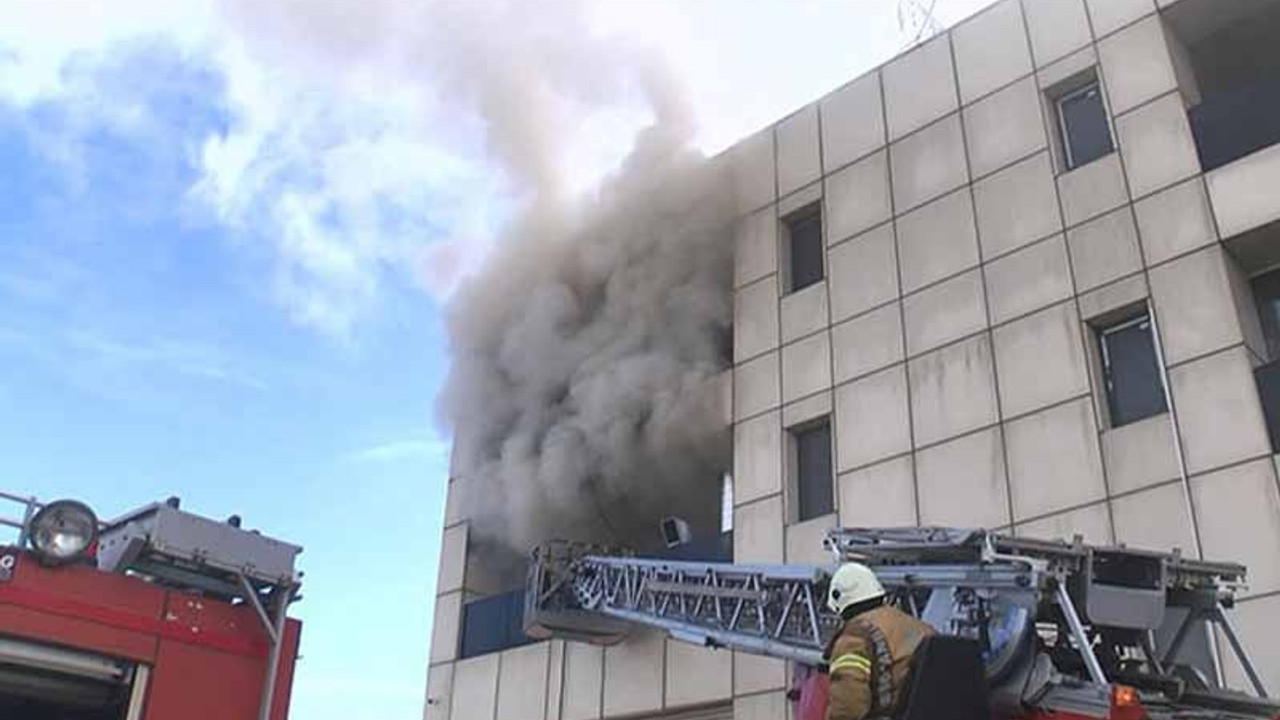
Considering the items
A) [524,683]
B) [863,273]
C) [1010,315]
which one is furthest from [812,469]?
[524,683]

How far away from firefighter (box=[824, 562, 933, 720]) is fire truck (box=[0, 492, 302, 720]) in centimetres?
327

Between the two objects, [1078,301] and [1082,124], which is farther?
[1082,124]

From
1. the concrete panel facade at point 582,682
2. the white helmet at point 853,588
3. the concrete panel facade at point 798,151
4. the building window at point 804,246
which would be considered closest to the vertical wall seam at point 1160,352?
the concrete panel facade at point 798,151

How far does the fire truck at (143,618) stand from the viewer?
212 inches

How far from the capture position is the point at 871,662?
4305 millimetres

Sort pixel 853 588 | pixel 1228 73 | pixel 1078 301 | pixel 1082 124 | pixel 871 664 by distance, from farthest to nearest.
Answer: pixel 1228 73
pixel 1082 124
pixel 1078 301
pixel 853 588
pixel 871 664

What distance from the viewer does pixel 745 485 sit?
13070mm

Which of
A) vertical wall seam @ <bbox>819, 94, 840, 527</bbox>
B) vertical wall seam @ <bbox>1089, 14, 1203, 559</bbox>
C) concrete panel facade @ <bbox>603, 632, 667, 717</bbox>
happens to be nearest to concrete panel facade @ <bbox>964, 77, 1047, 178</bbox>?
vertical wall seam @ <bbox>1089, 14, 1203, 559</bbox>

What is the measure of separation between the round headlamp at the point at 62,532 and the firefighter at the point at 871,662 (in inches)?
151

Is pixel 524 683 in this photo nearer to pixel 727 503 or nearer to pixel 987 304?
pixel 727 503

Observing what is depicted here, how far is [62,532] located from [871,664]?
4.11 meters

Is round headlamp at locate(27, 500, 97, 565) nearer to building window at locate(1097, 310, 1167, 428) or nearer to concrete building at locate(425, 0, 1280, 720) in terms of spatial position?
concrete building at locate(425, 0, 1280, 720)

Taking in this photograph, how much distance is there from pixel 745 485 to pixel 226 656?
798cm

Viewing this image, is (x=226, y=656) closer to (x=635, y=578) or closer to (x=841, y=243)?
(x=635, y=578)
